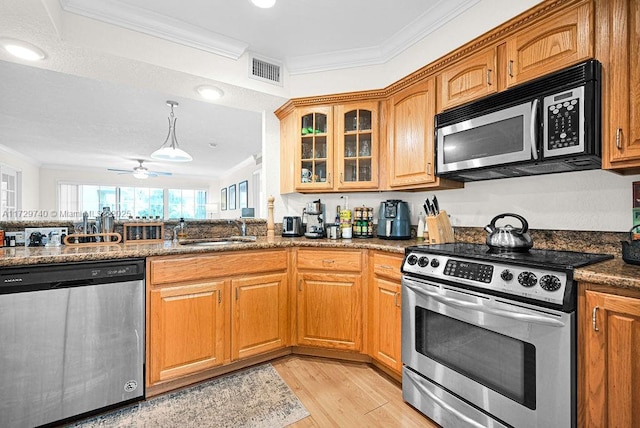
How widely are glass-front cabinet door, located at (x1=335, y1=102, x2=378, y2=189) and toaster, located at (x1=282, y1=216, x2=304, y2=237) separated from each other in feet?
1.67

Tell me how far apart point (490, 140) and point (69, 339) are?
2586 millimetres

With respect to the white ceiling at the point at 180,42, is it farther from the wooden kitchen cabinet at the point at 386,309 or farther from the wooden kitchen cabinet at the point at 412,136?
the wooden kitchen cabinet at the point at 386,309

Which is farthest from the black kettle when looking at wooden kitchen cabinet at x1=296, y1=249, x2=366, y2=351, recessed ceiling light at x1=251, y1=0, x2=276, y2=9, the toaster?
recessed ceiling light at x1=251, y1=0, x2=276, y2=9

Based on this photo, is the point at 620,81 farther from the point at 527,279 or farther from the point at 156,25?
the point at 156,25

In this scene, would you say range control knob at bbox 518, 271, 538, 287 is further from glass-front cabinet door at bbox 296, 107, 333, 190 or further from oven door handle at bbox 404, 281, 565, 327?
glass-front cabinet door at bbox 296, 107, 333, 190

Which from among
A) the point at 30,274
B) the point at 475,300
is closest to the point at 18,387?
the point at 30,274

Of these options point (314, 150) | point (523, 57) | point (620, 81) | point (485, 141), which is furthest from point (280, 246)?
point (620, 81)

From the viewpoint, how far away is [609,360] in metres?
1.05

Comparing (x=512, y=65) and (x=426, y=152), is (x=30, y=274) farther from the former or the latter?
(x=512, y=65)

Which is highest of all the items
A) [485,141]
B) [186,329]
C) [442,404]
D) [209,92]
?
[209,92]

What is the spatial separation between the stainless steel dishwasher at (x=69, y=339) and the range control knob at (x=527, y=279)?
197 centimetres

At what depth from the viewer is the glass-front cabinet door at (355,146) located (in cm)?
254

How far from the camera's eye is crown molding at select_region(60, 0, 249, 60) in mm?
1828

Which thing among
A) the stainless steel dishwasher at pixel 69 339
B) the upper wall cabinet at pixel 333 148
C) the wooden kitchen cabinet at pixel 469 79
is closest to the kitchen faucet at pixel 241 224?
the upper wall cabinet at pixel 333 148
